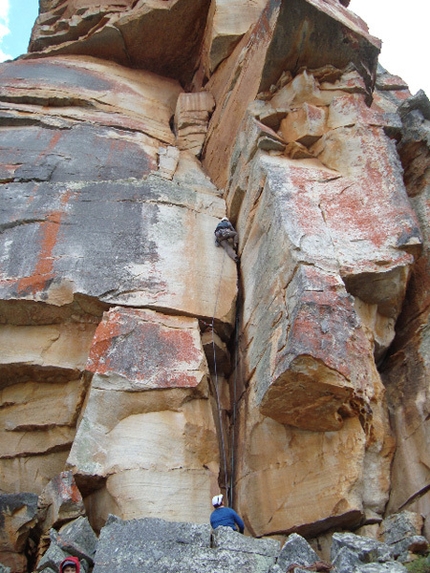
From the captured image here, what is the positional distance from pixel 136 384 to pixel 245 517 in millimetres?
1818

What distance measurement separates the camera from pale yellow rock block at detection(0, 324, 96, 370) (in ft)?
24.4

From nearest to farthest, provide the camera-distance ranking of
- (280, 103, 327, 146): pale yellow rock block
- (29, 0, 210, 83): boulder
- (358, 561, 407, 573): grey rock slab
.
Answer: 1. (358, 561, 407, 573): grey rock slab
2. (280, 103, 327, 146): pale yellow rock block
3. (29, 0, 210, 83): boulder

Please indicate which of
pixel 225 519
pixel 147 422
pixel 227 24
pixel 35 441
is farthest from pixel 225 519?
pixel 227 24

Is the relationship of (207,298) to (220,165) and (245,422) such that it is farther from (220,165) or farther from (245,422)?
(220,165)

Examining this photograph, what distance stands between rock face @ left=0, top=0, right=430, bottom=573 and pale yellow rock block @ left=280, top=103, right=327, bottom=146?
0.03 m

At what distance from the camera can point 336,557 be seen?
169 inches

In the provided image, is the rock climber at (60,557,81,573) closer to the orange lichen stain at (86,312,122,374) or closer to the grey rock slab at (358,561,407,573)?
the grey rock slab at (358,561,407,573)

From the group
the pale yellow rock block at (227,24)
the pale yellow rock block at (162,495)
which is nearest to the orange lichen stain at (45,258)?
the pale yellow rock block at (162,495)

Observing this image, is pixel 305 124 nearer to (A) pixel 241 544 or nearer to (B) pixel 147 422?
(B) pixel 147 422

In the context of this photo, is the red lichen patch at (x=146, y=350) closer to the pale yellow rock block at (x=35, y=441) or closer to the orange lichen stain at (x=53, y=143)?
the pale yellow rock block at (x=35, y=441)

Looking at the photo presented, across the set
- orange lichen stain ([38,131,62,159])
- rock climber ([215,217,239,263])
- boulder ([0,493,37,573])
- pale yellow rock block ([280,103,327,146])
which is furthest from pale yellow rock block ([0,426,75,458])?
pale yellow rock block ([280,103,327,146])

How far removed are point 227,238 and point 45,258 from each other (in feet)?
8.41

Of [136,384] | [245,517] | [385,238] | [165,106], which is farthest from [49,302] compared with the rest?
[165,106]

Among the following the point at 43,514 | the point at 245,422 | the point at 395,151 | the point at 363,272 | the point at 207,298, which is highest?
the point at 395,151
